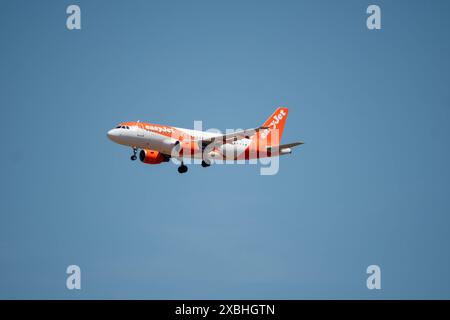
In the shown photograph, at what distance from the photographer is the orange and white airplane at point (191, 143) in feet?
335

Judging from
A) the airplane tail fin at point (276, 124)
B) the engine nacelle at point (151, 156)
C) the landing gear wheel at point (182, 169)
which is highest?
the airplane tail fin at point (276, 124)

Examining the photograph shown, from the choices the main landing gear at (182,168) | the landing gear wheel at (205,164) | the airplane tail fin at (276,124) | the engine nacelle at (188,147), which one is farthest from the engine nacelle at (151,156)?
the airplane tail fin at (276,124)

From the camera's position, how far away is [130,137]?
10175 cm

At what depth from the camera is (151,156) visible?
4284 inches

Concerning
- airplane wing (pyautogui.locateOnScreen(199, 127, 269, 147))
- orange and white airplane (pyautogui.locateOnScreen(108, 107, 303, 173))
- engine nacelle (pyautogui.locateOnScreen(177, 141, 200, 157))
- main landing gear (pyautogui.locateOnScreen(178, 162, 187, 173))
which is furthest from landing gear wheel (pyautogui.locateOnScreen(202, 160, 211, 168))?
airplane wing (pyautogui.locateOnScreen(199, 127, 269, 147))

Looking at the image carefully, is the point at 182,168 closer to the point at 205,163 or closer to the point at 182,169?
the point at 182,169

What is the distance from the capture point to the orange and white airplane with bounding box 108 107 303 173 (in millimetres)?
102062

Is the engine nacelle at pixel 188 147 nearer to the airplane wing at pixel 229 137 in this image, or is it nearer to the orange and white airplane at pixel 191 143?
the orange and white airplane at pixel 191 143

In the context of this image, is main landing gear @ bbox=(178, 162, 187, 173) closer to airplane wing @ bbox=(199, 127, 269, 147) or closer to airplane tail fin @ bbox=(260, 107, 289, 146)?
airplane wing @ bbox=(199, 127, 269, 147)

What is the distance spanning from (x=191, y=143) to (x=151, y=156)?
6409 mm

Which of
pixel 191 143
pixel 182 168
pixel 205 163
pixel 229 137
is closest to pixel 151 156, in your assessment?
pixel 182 168

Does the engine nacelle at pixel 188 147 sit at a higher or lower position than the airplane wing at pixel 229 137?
lower
